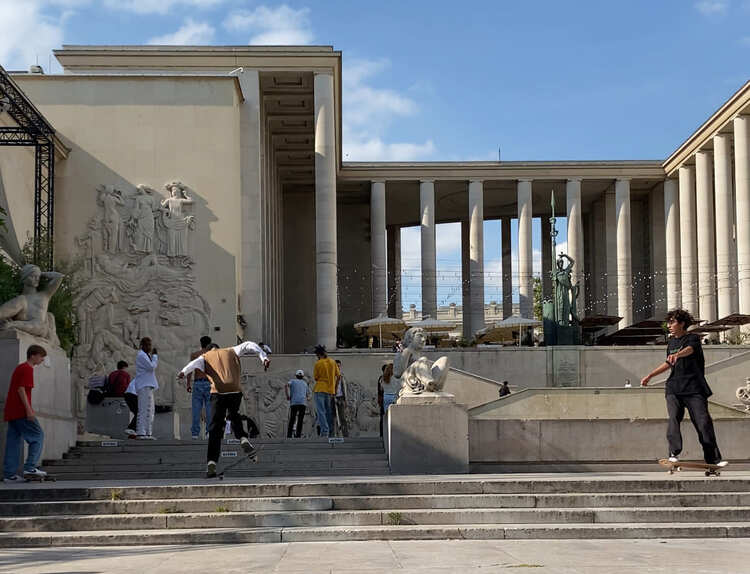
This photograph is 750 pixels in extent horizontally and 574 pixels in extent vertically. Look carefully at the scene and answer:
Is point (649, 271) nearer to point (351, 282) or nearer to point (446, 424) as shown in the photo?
point (351, 282)

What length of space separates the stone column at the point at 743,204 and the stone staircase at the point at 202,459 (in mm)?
27069

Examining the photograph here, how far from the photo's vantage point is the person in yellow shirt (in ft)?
61.6

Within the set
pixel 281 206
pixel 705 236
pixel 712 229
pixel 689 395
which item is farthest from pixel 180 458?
pixel 281 206

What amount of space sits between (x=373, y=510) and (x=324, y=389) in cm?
808

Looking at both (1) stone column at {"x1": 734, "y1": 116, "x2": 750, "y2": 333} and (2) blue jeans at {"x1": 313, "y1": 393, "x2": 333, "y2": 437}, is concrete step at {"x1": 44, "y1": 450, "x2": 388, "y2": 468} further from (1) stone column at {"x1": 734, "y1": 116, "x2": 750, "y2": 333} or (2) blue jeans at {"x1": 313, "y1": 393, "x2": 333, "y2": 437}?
(1) stone column at {"x1": 734, "y1": 116, "x2": 750, "y2": 333}

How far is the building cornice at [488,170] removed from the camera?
49062 millimetres

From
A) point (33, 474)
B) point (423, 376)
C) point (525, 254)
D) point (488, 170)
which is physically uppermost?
point (488, 170)

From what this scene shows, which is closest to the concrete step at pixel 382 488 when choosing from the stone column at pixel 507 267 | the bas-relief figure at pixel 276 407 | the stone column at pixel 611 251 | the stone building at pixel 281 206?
the stone building at pixel 281 206

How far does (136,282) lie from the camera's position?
109ft

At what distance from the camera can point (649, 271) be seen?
176 feet

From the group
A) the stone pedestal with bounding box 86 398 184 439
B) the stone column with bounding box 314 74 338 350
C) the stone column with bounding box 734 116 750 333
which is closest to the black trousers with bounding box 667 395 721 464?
the stone pedestal with bounding box 86 398 184 439

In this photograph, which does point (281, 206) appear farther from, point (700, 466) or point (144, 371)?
point (700, 466)

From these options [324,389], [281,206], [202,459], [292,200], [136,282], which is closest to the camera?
[202,459]

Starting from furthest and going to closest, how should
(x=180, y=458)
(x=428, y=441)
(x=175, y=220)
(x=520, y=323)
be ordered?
(x=520, y=323) → (x=175, y=220) → (x=180, y=458) → (x=428, y=441)
